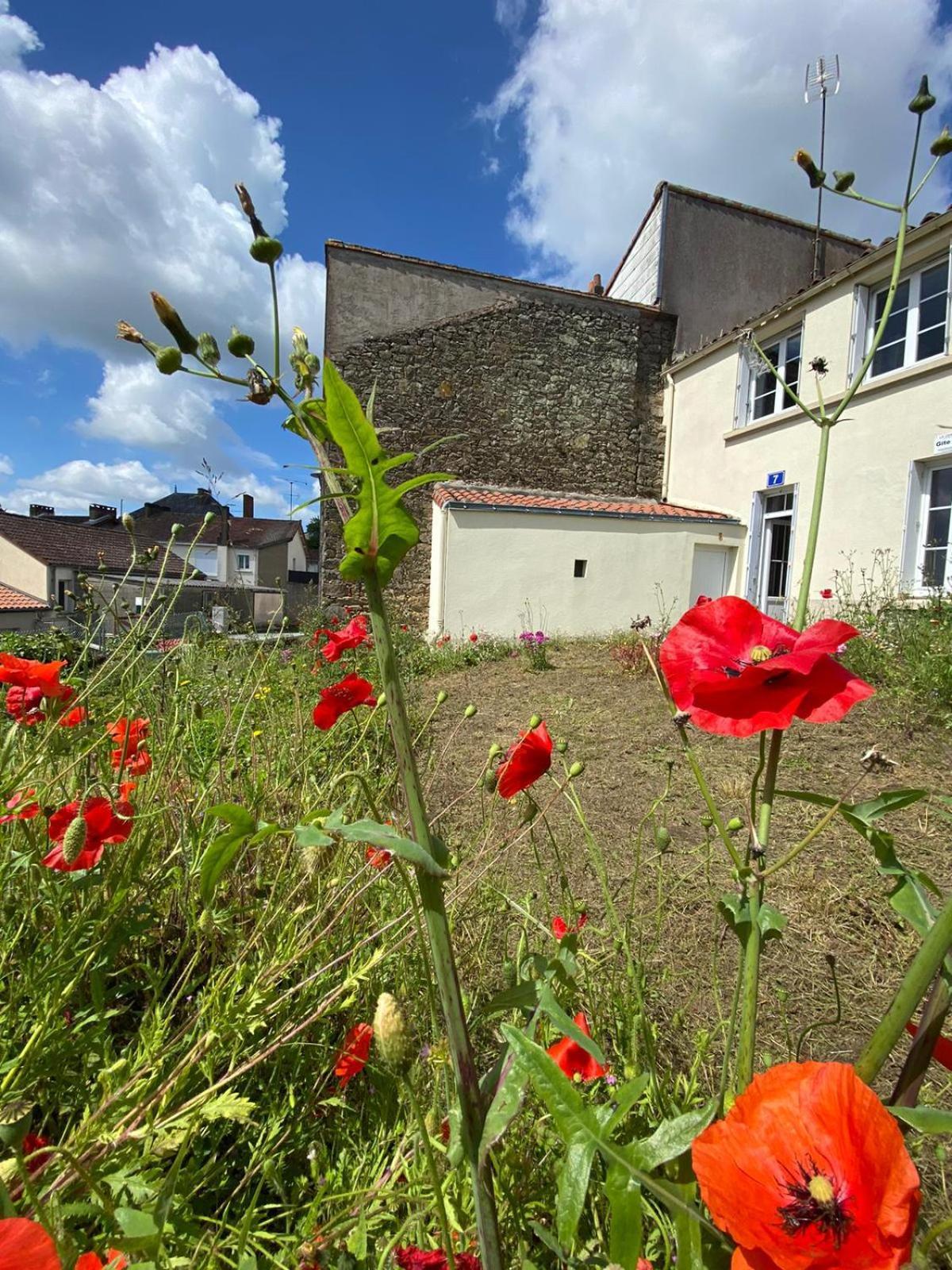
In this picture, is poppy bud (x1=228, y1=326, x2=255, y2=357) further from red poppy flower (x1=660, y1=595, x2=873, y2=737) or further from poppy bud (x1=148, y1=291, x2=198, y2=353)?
red poppy flower (x1=660, y1=595, x2=873, y2=737)

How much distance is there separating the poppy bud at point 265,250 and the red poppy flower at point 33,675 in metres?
1.02

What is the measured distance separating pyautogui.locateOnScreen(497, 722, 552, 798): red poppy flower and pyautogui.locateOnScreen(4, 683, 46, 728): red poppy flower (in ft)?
3.42

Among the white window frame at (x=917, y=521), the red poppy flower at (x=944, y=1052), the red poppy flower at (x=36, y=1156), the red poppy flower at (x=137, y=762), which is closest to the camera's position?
the red poppy flower at (x=944, y=1052)

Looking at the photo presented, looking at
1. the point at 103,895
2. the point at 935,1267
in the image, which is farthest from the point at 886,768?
the point at 103,895

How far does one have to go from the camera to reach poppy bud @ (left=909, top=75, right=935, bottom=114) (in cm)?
95

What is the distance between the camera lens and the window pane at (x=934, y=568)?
6.36 meters

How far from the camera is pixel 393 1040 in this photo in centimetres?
51

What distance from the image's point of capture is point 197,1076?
1001mm

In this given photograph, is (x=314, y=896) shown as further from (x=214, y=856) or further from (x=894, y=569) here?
(x=894, y=569)

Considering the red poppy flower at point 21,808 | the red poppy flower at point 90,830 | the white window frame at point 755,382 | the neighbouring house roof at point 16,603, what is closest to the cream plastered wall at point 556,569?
the white window frame at point 755,382

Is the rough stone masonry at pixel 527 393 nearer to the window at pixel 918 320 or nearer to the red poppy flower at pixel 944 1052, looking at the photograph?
the window at pixel 918 320

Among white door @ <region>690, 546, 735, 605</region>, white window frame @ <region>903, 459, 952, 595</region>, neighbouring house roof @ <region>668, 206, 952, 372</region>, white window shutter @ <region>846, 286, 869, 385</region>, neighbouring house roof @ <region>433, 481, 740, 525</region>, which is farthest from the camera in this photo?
white door @ <region>690, 546, 735, 605</region>

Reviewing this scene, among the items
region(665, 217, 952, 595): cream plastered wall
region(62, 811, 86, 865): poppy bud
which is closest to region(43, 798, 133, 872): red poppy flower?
region(62, 811, 86, 865): poppy bud

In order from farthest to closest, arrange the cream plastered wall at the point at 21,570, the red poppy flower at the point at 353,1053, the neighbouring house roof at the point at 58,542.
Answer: the neighbouring house roof at the point at 58,542
the cream plastered wall at the point at 21,570
the red poppy flower at the point at 353,1053
